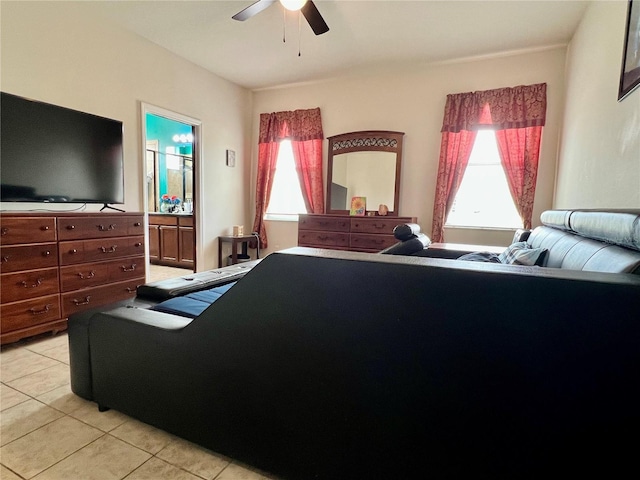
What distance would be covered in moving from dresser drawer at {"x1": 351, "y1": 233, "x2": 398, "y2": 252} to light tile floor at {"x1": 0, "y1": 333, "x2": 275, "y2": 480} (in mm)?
2999

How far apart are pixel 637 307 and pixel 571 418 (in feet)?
0.89

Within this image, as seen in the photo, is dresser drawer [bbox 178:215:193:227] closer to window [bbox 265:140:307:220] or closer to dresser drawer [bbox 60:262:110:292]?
window [bbox 265:140:307:220]

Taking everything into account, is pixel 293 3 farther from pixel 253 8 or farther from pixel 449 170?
pixel 449 170

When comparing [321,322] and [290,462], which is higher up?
[321,322]

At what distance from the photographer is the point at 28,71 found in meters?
2.53

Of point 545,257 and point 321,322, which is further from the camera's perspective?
point 545,257

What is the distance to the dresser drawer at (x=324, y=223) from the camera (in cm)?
407

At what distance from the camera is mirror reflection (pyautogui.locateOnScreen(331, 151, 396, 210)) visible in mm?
4199

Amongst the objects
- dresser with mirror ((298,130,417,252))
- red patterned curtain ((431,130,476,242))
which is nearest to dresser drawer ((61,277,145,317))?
dresser with mirror ((298,130,417,252))

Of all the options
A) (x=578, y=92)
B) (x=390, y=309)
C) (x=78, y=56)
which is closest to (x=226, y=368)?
(x=390, y=309)

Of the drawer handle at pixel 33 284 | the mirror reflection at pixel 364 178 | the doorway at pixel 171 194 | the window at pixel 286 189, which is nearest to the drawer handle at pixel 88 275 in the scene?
the drawer handle at pixel 33 284

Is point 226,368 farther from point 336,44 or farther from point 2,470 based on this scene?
point 336,44

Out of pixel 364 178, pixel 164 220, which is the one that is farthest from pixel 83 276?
pixel 364 178

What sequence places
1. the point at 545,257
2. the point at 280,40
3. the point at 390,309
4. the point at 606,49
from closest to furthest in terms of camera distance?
the point at 390,309 < the point at 545,257 < the point at 606,49 < the point at 280,40
